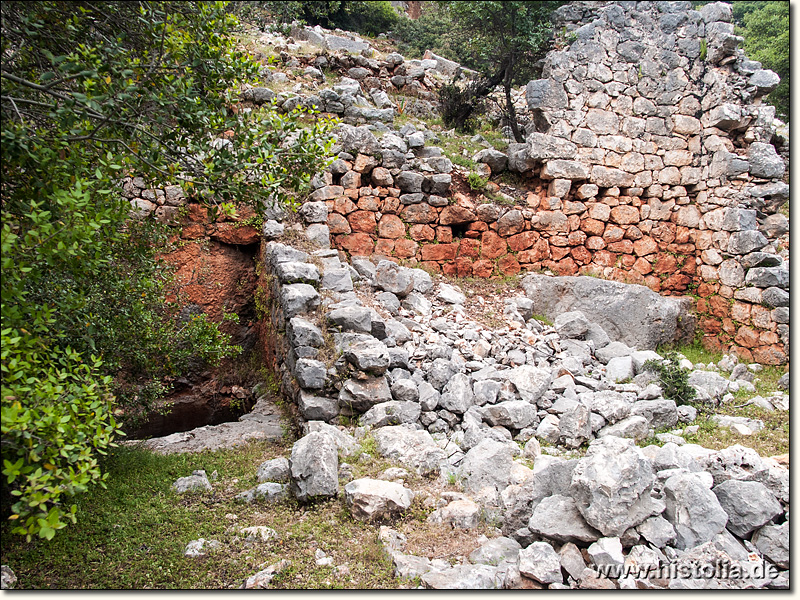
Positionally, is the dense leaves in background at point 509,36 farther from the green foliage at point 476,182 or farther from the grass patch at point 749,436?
the grass patch at point 749,436

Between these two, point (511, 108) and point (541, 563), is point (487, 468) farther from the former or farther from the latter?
point (511, 108)

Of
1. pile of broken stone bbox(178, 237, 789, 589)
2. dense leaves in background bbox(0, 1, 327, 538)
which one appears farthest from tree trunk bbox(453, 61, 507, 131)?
dense leaves in background bbox(0, 1, 327, 538)

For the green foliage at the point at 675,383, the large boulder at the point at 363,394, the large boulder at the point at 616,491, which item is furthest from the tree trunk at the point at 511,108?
the large boulder at the point at 616,491

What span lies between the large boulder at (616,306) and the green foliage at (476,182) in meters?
1.75

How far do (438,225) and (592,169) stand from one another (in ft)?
9.28

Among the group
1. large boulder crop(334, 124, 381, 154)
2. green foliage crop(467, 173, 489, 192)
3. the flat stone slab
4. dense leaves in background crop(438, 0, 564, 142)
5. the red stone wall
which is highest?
dense leaves in background crop(438, 0, 564, 142)

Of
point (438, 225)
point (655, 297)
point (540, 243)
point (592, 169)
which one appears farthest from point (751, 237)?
point (438, 225)

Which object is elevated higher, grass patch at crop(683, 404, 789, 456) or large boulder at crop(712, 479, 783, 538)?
large boulder at crop(712, 479, 783, 538)

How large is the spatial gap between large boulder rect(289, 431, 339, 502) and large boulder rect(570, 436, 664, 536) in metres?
1.73

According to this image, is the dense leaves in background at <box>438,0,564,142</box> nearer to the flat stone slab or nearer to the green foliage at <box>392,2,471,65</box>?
the green foliage at <box>392,2,471,65</box>

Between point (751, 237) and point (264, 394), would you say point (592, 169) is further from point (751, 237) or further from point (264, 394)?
point (264, 394)

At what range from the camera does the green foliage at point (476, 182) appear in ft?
28.9

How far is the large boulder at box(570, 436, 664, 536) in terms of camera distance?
3037 millimetres

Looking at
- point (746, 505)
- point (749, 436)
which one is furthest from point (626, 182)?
point (746, 505)
